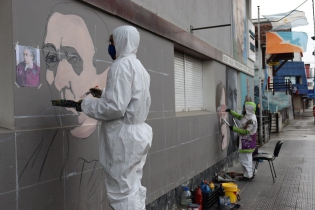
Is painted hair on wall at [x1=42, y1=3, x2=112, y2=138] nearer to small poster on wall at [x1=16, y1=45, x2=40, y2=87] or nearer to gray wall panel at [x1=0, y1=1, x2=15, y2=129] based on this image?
small poster on wall at [x1=16, y1=45, x2=40, y2=87]

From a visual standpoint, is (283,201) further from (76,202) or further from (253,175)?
(76,202)

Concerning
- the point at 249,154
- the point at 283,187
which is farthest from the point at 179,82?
the point at 283,187

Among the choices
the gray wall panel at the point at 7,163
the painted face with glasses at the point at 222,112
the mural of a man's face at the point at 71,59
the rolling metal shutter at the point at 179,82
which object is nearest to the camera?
the gray wall panel at the point at 7,163

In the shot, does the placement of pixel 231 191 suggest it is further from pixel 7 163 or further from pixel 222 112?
pixel 7 163

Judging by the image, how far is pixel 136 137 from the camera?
2.93 m

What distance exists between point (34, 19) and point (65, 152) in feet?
4.02

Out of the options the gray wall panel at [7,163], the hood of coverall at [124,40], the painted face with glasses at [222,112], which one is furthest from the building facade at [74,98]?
the painted face with glasses at [222,112]

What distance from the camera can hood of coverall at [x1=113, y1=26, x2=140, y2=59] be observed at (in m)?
2.96

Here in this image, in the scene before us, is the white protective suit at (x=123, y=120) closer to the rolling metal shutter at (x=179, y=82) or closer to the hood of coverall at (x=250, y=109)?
the rolling metal shutter at (x=179, y=82)

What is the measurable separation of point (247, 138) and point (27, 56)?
6.29 m

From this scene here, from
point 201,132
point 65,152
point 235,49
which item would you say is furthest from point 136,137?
point 235,49

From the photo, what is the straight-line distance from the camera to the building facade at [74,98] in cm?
283

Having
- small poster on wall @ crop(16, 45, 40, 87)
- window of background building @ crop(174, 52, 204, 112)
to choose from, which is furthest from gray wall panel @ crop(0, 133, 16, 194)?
window of background building @ crop(174, 52, 204, 112)

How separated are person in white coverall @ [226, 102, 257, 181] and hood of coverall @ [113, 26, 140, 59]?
5.61m
